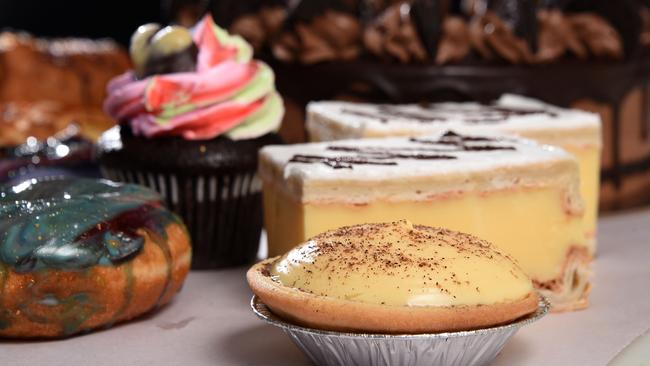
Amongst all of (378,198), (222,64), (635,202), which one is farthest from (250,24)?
(635,202)

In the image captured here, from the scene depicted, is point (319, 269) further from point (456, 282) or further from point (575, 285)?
point (575, 285)

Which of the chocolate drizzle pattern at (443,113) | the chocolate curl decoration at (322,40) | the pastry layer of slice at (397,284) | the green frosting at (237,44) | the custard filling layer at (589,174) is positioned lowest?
the custard filling layer at (589,174)

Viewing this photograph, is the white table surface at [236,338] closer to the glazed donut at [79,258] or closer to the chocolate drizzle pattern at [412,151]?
the glazed donut at [79,258]

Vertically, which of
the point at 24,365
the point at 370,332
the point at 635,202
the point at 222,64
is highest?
the point at 222,64

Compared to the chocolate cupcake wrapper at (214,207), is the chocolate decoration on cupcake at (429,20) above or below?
above

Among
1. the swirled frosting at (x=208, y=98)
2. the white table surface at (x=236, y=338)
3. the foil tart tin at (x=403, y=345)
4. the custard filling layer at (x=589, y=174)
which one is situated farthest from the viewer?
the custard filling layer at (x=589, y=174)

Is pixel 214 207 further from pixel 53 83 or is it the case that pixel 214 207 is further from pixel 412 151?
pixel 53 83

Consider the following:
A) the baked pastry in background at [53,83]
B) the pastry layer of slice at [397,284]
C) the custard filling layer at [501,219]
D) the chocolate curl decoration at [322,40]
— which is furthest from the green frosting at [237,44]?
the baked pastry in background at [53,83]
